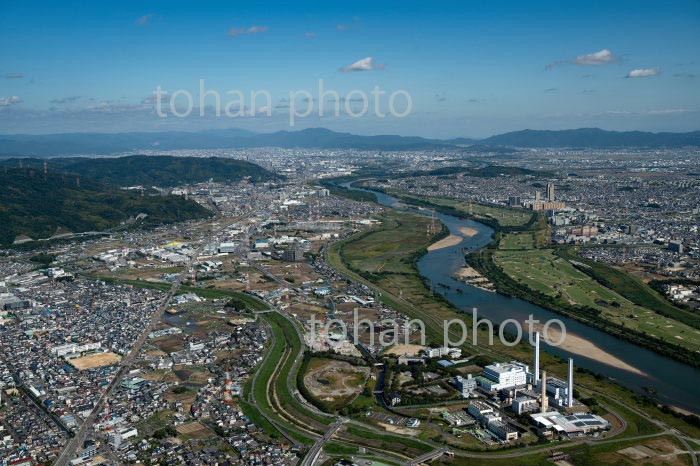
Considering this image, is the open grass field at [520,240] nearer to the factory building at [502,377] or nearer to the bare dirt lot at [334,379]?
the factory building at [502,377]

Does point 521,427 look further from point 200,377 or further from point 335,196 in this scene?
point 335,196

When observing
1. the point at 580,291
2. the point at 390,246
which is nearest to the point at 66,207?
the point at 390,246

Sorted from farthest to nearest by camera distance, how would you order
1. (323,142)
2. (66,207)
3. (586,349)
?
(323,142), (66,207), (586,349)

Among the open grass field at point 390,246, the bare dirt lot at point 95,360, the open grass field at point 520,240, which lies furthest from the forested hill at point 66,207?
the open grass field at point 520,240

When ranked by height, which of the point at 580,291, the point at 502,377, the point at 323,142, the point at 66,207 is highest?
the point at 323,142

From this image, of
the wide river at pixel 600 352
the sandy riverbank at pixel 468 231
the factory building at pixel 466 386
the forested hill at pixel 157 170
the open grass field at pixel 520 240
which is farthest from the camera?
the forested hill at pixel 157 170

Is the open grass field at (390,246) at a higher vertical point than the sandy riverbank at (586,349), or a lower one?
higher

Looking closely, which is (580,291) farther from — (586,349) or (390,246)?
(390,246)

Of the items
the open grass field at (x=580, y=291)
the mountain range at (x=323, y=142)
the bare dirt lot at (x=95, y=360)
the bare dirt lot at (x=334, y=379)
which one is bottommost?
the bare dirt lot at (x=334, y=379)
